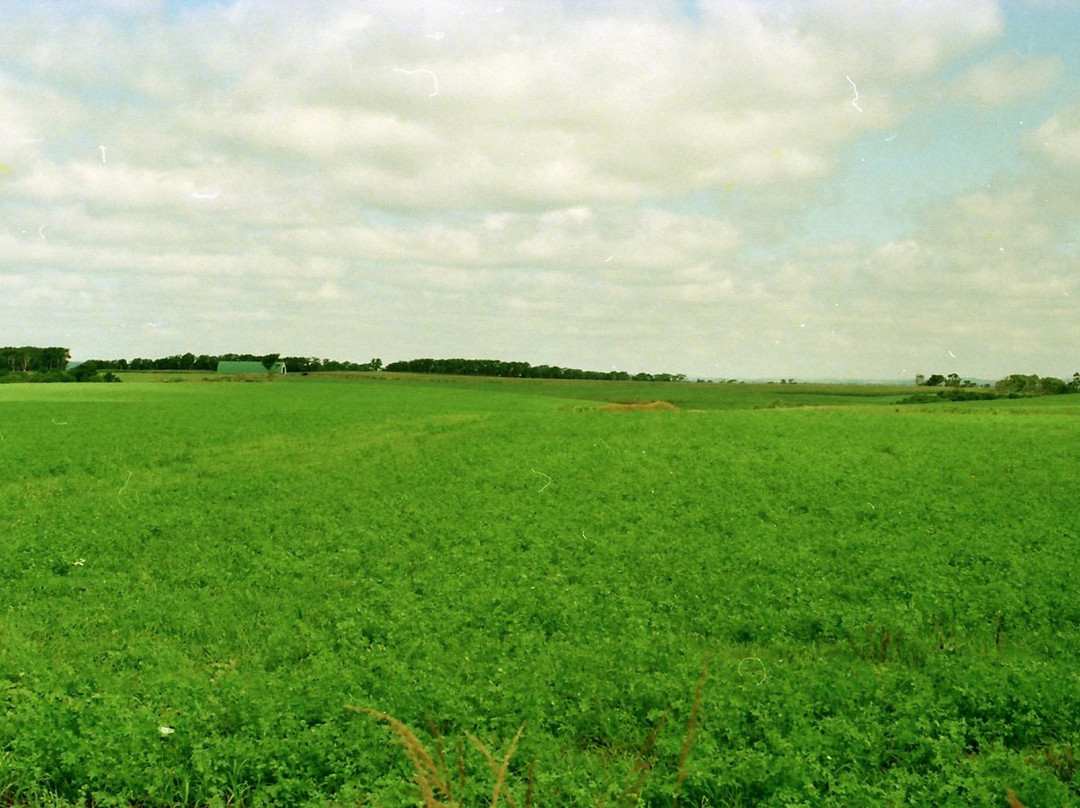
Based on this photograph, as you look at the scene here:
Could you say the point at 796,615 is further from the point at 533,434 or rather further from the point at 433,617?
the point at 533,434

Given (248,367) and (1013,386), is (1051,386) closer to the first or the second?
(1013,386)

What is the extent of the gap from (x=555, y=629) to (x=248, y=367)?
5815 inches

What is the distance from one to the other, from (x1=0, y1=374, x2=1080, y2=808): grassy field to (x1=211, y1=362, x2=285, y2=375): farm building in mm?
117932

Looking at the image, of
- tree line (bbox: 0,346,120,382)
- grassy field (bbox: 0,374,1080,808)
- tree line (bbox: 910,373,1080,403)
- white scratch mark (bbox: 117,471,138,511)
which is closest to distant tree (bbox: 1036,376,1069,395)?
tree line (bbox: 910,373,1080,403)

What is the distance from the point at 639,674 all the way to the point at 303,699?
5065 millimetres

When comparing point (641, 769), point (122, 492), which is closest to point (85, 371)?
point (122, 492)

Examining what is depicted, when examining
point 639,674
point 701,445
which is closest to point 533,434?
point 701,445

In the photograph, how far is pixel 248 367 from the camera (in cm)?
15075

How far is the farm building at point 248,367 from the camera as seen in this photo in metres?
147

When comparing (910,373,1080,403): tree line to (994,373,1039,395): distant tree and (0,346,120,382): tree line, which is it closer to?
(994,373,1039,395): distant tree

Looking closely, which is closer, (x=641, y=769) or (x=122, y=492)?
(x=641, y=769)

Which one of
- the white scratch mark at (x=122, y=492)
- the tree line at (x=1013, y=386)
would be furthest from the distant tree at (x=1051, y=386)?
the white scratch mark at (x=122, y=492)

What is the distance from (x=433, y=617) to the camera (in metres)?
15.0

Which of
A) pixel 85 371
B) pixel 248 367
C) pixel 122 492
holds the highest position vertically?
pixel 248 367
